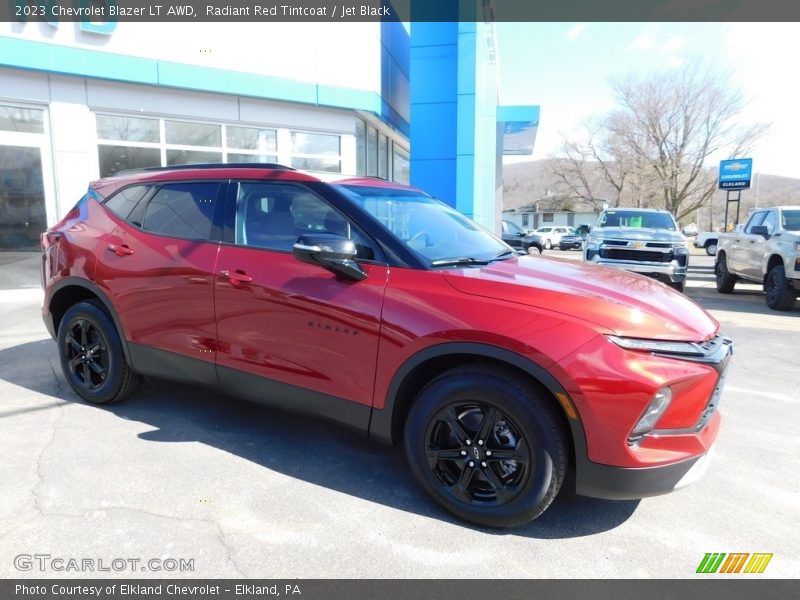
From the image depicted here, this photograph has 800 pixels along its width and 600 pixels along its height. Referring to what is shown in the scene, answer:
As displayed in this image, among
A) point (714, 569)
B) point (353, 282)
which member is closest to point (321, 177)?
point (353, 282)

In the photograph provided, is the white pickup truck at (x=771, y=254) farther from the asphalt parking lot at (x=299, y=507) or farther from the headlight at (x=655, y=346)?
the headlight at (x=655, y=346)

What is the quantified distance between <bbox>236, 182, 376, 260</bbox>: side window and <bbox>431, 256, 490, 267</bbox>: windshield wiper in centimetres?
54

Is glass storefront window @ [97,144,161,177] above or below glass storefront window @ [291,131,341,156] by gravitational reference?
below

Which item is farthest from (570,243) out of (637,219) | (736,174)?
(637,219)

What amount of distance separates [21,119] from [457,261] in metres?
9.85

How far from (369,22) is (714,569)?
12683 mm

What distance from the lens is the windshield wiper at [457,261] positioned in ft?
9.49

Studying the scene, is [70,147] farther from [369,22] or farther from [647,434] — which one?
[647,434]

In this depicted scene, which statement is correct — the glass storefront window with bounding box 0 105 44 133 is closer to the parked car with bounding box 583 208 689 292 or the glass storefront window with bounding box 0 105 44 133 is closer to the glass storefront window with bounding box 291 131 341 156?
the glass storefront window with bounding box 291 131 341 156

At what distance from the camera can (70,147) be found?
969cm

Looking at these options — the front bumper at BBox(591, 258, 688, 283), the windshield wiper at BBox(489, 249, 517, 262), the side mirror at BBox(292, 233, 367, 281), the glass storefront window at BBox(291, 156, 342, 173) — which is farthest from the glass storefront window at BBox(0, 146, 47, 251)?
the front bumper at BBox(591, 258, 688, 283)

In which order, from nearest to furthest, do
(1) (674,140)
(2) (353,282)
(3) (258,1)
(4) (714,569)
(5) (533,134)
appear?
(4) (714,569), (2) (353,282), (3) (258,1), (5) (533,134), (1) (674,140)

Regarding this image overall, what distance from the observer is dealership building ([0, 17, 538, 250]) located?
9391 mm

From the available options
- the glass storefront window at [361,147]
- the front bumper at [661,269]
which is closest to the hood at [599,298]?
the front bumper at [661,269]
